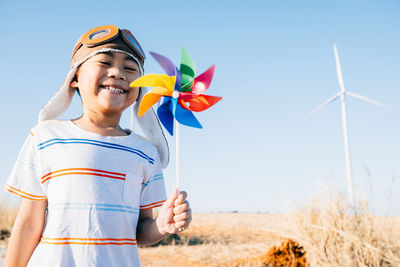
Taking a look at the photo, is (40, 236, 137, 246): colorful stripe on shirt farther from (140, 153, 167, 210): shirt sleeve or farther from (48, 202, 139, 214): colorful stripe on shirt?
(140, 153, 167, 210): shirt sleeve

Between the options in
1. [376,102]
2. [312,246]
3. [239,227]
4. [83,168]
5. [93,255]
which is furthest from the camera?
[239,227]

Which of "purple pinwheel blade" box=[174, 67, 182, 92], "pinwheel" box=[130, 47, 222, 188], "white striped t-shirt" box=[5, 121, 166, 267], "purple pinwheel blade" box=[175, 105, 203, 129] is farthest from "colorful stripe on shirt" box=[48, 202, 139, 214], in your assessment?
"purple pinwheel blade" box=[174, 67, 182, 92]

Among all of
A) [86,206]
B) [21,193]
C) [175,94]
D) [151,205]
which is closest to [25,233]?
[21,193]

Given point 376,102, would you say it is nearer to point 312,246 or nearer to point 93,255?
point 312,246

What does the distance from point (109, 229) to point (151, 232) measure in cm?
29

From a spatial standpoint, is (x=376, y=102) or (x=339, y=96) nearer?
(x=376, y=102)

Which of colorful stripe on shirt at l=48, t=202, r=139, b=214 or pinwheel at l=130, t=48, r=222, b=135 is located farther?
pinwheel at l=130, t=48, r=222, b=135

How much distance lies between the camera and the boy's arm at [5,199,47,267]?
→ 1866 mm

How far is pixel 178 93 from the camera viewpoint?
7.09ft

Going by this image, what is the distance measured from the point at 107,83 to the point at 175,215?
0.79m

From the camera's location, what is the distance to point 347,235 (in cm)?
538

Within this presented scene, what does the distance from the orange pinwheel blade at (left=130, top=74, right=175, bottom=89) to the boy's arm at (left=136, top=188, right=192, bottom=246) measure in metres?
0.58

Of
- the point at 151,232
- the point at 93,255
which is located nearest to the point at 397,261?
the point at 151,232

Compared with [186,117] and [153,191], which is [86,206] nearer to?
[153,191]
